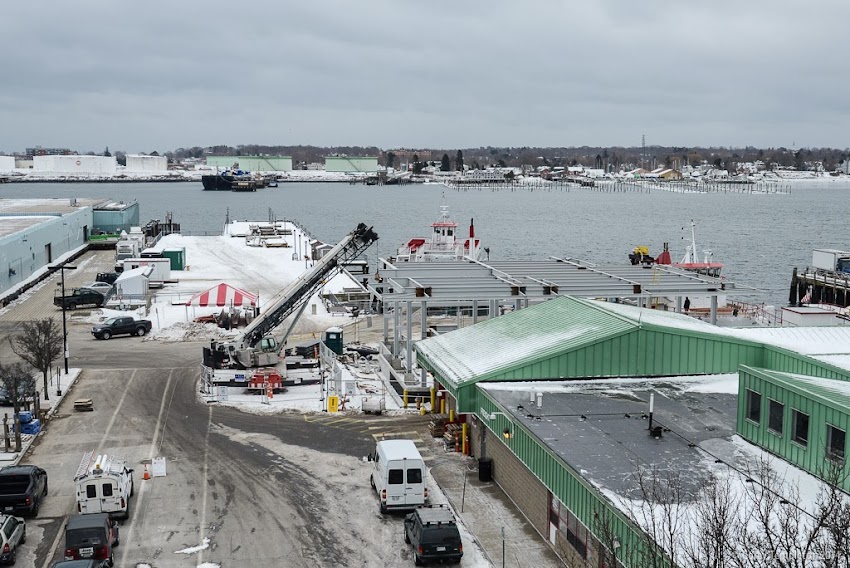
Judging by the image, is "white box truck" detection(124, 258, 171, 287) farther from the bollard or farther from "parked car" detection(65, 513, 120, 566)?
"parked car" detection(65, 513, 120, 566)

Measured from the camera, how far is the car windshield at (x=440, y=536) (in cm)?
1886

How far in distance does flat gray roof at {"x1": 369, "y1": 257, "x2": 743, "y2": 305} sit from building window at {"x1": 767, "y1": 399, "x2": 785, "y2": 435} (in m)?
15.3

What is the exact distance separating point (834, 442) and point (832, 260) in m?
53.0

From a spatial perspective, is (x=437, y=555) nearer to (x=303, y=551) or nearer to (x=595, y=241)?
(x=303, y=551)

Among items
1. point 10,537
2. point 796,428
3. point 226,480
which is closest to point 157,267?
point 226,480

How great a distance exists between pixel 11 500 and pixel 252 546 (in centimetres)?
612

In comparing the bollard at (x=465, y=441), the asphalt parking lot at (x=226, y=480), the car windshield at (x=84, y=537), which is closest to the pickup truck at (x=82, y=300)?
the asphalt parking lot at (x=226, y=480)

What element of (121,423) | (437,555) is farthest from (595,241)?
(437,555)

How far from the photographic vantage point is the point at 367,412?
30.8 meters

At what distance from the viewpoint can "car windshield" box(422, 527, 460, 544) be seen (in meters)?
18.9

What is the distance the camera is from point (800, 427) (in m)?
18.3

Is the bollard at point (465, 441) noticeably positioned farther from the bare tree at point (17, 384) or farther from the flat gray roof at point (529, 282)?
the bare tree at point (17, 384)

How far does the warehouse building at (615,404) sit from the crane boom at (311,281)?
5.46m

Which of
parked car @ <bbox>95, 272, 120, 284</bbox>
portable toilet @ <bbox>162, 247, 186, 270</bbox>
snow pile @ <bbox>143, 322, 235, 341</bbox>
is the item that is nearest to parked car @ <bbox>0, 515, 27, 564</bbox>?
snow pile @ <bbox>143, 322, 235, 341</bbox>
